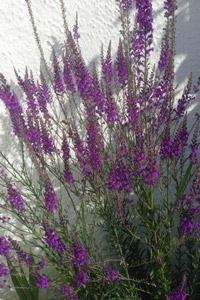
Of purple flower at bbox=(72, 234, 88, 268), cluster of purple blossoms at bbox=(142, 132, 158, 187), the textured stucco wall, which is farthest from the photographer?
the textured stucco wall

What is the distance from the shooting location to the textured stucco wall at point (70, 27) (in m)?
2.83

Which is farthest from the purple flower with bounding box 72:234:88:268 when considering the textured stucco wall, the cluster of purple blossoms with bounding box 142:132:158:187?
the textured stucco wall

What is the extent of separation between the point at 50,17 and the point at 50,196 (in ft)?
7.14

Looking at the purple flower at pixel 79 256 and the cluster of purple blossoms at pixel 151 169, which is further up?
the cluster of purple blossoms at pixel 151 169

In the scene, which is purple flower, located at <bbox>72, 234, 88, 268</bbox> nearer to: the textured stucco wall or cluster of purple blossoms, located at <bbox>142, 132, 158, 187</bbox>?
cluster of purple blossoms, located at <bbox>142, 132, 158, 187</bbox>

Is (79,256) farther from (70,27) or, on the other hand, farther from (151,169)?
(70,27)

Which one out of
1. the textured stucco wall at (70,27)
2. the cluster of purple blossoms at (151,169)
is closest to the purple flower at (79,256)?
the cluster of purple blossoms at (151,169)

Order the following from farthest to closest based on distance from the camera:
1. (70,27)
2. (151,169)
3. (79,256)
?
(70,27)
(79,256)
(151,169)

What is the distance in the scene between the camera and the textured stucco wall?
9.27 feet

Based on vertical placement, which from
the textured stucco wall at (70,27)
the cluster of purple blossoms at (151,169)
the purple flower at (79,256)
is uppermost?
the textured stucco wall at (70,27)

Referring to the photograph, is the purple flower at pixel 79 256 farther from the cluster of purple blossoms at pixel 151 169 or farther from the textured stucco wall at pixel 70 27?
the textured stucco wall at pixel 70 27

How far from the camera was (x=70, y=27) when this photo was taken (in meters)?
2.97

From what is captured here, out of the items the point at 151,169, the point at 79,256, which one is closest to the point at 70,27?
the point at 151,169

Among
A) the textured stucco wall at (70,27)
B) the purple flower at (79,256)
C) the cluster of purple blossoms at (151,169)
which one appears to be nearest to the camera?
the cluster of purple blossoms at (151,169)
